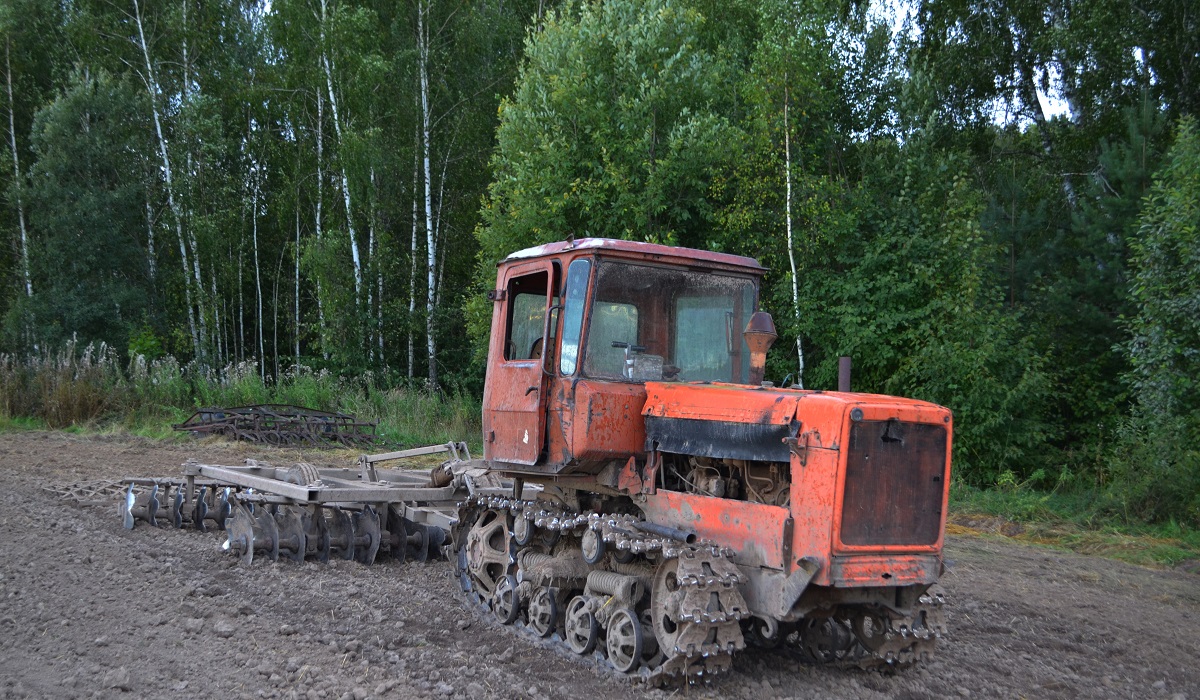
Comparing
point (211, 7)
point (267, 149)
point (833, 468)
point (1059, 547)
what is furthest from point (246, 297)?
point (833, 468)

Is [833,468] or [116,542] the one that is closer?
[833,468]

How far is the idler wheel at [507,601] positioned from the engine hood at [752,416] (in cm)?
151

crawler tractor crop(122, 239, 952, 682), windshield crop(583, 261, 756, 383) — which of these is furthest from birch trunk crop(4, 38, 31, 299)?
windshield crop(583, 261, 756, 383)

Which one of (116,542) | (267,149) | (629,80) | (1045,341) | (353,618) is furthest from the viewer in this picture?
(267,149)

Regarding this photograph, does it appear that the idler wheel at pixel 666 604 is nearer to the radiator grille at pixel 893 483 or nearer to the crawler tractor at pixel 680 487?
the crawler tractor at pixel 680 487

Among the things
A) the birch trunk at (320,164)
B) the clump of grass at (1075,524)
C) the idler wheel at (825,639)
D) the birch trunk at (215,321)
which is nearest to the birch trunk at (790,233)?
the clump of grass at (1075,524)

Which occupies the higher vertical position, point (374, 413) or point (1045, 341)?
point (1045, 341)

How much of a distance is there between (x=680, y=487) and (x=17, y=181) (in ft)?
88.1

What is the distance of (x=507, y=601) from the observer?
6.85 m

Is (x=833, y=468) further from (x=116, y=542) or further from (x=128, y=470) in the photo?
(x=128, y=470)

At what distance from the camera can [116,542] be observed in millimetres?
9039

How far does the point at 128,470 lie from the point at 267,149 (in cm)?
1680

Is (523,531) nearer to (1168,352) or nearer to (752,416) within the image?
(752,416)

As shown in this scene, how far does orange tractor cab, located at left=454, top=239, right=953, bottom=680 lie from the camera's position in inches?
206
